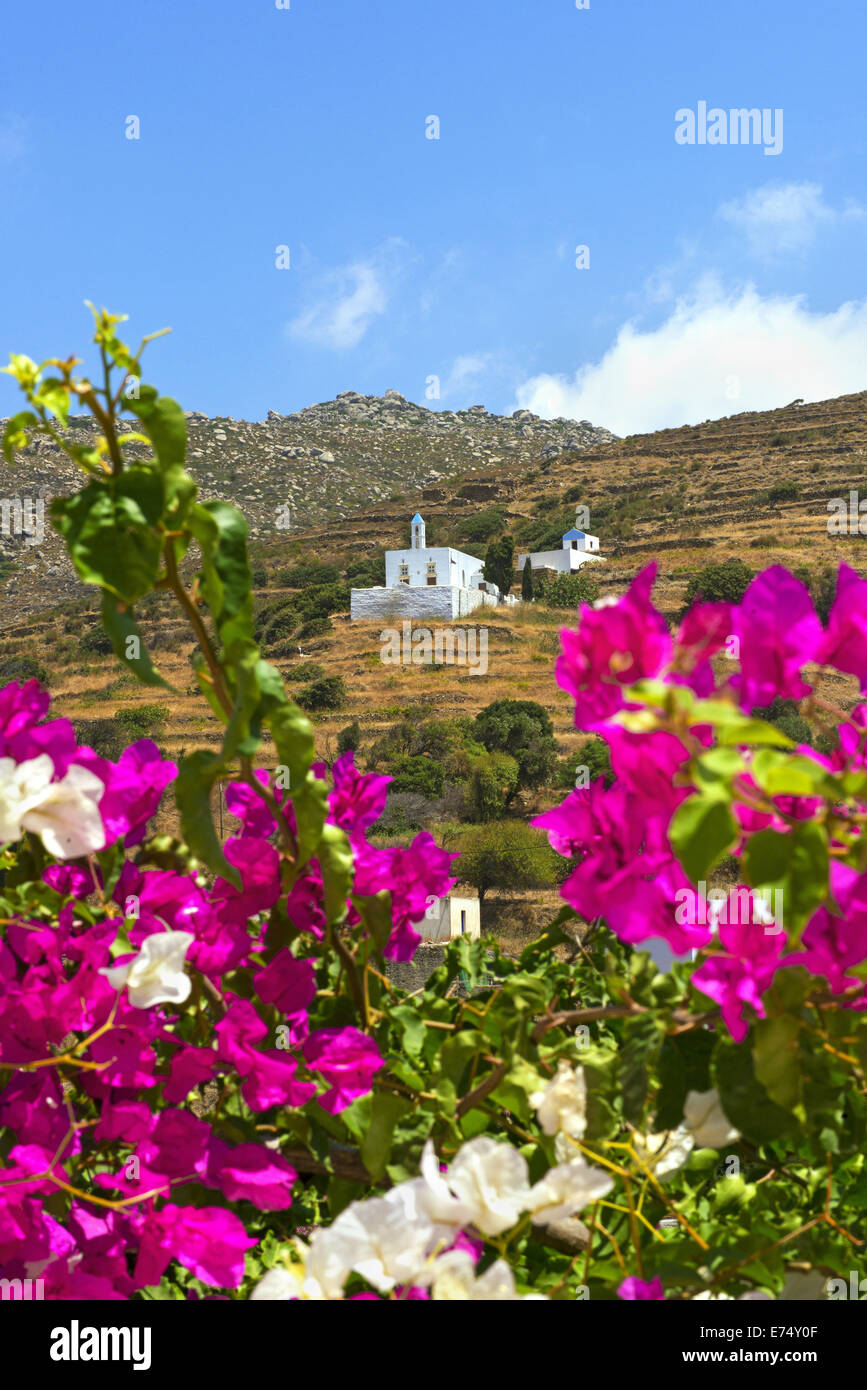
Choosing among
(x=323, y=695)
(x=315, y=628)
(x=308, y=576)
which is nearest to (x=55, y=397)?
(x=323, y=695)

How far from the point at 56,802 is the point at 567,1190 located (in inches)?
11.4

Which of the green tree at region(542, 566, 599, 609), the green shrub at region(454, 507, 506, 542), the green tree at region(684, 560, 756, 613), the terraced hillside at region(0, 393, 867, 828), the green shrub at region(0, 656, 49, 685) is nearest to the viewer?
the green tree at region(684, 560, 756, 613)

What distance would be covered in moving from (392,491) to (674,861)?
4203cm

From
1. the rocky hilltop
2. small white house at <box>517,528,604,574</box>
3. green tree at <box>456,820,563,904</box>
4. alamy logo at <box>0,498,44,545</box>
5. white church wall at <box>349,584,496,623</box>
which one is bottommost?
green tree at <box>456,820,563,904</box>

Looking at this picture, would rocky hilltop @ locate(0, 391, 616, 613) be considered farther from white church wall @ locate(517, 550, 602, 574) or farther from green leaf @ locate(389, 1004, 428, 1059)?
green leaf @ locate(389, 1004, 428, 1059)

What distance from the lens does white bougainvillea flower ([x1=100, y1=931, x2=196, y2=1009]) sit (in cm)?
54

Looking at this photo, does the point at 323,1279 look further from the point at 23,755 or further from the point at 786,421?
the point at 786,421

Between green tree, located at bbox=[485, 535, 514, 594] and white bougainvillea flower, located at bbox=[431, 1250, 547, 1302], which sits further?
green tree, located at bbox=[485, 535, 514, 594]

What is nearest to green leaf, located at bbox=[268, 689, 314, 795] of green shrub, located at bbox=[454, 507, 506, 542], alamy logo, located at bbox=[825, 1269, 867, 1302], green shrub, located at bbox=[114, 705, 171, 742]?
alamy logo, located at bbox=[825, 1269, 867, 1302]

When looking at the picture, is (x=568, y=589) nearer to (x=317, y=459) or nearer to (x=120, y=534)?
(x=317, y=459)

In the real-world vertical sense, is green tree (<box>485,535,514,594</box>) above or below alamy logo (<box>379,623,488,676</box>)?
above

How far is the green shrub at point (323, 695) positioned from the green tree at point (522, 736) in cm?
331

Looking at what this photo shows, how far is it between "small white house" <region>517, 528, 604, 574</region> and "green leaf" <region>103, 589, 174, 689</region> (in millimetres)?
29240

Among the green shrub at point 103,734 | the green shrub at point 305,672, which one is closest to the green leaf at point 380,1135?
the green shrub at point 103,734
